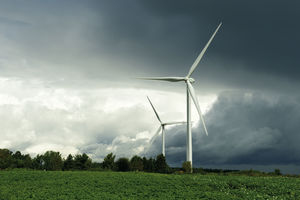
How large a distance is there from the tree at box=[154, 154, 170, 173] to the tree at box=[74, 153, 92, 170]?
17.8 m

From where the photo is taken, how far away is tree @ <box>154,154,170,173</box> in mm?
60431

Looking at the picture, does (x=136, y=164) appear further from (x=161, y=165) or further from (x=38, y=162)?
(x=38, y=162)

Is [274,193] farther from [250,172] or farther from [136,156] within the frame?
[136,156]

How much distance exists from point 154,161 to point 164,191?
36.0 metres

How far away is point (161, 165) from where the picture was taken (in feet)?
200

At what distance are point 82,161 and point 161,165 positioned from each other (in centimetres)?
2150

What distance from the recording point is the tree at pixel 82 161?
69.4m

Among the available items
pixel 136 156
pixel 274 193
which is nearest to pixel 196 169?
pixel 136 156

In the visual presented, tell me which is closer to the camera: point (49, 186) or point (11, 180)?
point (49, 186)

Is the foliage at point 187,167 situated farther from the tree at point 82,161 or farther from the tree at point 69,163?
the tree at point 69,163

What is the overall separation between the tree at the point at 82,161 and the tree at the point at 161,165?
17.8 meters

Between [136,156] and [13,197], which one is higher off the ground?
[136,156]

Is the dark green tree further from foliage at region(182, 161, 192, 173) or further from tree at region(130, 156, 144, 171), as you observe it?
foliage at region(182, 161, 192, 173)

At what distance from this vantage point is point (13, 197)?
2494 centimetres
